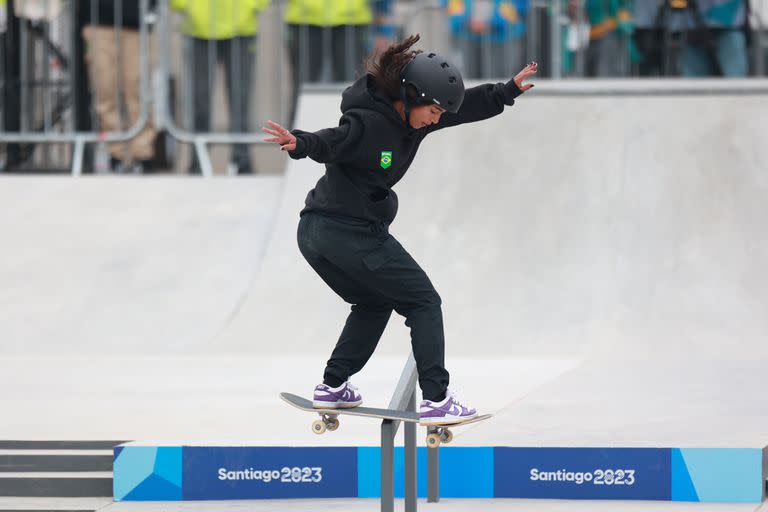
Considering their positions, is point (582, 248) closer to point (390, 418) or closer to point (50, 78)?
point (390, 418)

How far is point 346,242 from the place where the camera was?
4559 millimetres

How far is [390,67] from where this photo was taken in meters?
4.54

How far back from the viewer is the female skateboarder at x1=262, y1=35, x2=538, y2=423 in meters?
4.48

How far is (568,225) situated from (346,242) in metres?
5.33

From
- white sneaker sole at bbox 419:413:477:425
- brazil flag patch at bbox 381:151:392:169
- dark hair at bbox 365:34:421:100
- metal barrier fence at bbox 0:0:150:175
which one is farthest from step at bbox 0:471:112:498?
metal barrier fence at bbox 0:0:150:175

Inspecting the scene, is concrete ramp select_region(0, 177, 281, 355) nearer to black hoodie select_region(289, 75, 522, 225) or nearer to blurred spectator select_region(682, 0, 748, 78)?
blurred spectator select_region(682, 0, 748, 78)

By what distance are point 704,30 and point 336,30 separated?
10.7 feet

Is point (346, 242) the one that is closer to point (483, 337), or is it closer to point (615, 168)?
point (483, 337)

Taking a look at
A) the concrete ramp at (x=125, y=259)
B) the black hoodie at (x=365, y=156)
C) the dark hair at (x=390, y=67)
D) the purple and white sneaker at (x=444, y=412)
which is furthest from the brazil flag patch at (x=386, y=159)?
the concrete ramp at (x=125, y=259)

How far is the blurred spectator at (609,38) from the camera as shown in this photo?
36.5ft

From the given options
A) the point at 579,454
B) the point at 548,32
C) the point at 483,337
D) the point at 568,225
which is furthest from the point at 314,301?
the point at 579,454

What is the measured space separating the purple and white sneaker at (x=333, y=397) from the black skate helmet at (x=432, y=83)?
1.11 meters

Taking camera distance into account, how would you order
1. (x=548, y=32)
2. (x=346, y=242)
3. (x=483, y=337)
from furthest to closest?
(x=548, y=32) < (x=483, y=337) < (x=346, y=242)

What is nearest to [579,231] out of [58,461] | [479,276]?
[479,276]
